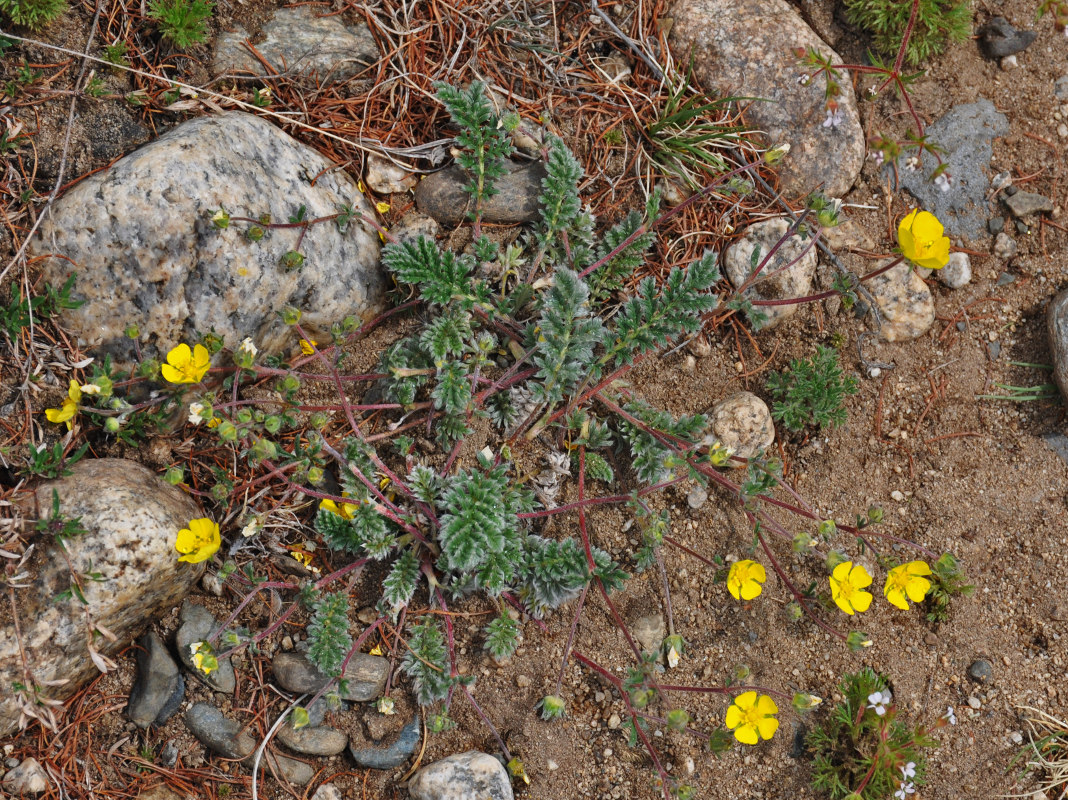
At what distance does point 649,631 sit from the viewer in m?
3.53

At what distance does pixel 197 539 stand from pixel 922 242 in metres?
3.14

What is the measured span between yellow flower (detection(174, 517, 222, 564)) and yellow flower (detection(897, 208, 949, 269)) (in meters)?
2.91

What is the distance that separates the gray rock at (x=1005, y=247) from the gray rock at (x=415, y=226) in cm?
288

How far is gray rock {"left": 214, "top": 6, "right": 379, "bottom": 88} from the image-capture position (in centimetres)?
359

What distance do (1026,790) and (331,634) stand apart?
10.5ft

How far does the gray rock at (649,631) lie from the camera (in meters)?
3.52

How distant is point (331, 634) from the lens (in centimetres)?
326

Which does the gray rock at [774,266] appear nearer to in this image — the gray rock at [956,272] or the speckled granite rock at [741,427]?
the speckled granite rock at [741,427]

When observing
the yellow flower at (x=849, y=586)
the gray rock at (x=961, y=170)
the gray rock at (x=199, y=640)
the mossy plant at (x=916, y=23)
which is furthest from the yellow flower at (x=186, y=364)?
the mossy plant at (x=916, y=23)

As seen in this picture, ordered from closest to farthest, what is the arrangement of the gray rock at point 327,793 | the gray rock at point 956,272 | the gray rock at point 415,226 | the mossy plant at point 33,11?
the mossy plant at point 33,11
the gray rock at point 327,793
the gray rock at point 415,226
the gray rock at point 956,272

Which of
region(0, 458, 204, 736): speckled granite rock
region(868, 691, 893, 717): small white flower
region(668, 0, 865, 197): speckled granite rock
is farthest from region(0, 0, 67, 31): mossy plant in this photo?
region(868, 691, 893, 717): small white flower

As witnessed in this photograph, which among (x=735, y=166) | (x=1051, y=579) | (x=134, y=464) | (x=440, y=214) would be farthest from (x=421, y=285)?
(x=1051, y=579)

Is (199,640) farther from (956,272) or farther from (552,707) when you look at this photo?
(956,272)

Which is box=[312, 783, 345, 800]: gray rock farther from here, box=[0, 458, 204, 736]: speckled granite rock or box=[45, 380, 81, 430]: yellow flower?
box=[45, 380, 81, 430]: yellow flower
